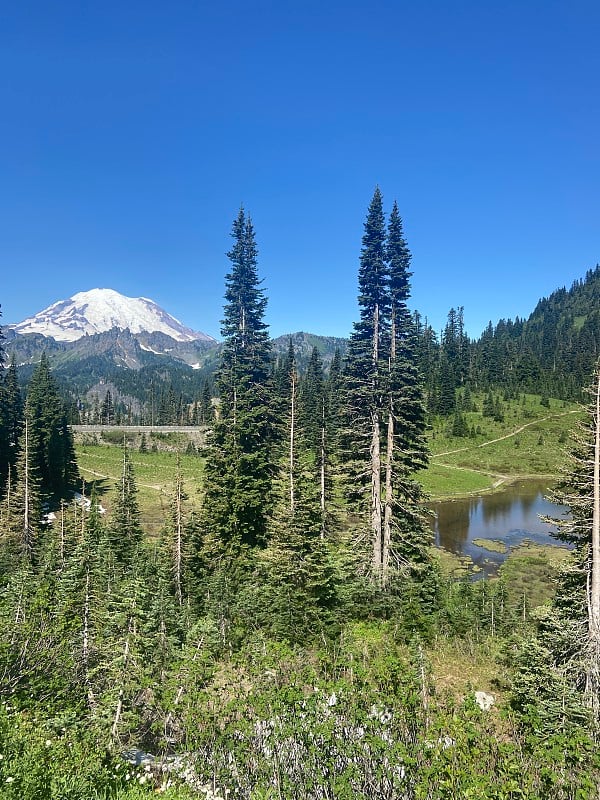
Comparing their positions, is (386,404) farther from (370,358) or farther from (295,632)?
(295,632)

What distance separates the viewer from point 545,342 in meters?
176

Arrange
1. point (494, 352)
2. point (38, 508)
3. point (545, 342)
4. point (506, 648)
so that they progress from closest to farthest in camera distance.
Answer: point (506, 648), point (38, 508), point (494, 352), point (545, 342)

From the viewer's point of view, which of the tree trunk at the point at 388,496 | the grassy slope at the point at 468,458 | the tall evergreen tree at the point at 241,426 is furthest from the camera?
the grassy slope at the point at 468,458

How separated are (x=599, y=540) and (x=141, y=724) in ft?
36.0

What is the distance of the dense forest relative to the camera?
18.7 ft

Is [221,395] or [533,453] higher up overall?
[221,395]

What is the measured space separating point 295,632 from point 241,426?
38.5ft

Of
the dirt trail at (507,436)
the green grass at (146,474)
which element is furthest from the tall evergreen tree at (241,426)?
the dirt trail at (507,436)

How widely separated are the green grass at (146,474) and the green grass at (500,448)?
38.0 m

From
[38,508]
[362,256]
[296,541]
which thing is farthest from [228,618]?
[38,508]

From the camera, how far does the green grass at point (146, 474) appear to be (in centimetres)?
4619

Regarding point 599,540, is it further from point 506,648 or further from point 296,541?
point 296,541

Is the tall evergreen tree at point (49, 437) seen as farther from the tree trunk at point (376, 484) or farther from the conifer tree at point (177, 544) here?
the tree trunk at point (376, 484)

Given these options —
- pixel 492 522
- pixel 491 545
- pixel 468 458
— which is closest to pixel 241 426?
pixel 491 545
